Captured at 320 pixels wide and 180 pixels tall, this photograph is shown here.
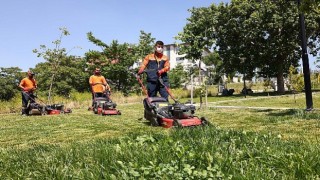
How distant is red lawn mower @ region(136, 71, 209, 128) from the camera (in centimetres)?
777

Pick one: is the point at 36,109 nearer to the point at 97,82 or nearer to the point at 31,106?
the point at 31,106

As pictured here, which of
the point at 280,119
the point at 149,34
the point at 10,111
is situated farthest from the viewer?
the point at 149,34

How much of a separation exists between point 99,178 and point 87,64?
118 ft

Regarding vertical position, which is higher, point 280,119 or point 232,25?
point 232,25

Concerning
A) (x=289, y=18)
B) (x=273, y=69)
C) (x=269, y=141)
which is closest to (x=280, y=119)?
(x=269, y=141)

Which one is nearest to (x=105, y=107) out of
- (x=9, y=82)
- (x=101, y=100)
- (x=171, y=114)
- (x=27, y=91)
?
(x=101, y=100)

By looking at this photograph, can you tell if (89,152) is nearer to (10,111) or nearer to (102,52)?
(10,111)

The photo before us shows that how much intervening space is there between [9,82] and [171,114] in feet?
183

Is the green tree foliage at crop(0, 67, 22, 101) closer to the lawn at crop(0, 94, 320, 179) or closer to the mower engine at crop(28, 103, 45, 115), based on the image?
the mower engine at crop(28, 103, 45, 115)

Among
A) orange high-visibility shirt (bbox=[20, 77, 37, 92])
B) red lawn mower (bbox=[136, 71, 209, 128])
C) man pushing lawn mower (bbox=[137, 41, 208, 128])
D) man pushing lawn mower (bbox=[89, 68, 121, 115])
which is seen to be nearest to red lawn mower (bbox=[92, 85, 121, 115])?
man pushing lawn mower (bbox=[89, 68, 121, 115])

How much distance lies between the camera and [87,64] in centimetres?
3866

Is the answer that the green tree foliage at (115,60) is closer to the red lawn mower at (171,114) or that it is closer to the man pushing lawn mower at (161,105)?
the man pushing lawn mower at (161,105)

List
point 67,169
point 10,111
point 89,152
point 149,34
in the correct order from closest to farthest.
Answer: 1. point 67,169
2. point 89,152
3. point 10,111
4. point 149,34

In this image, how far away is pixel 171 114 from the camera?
8500 mm
